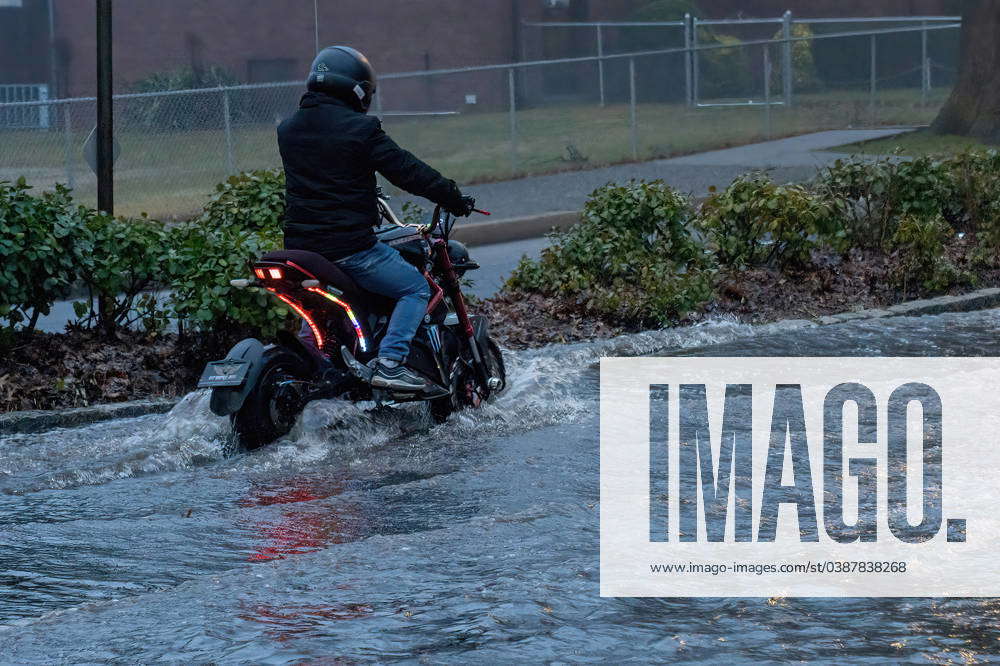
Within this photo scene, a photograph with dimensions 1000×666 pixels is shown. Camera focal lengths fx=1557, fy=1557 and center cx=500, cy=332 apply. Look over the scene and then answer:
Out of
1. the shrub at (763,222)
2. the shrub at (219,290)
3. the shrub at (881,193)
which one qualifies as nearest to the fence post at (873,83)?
the shrub at (881,193)

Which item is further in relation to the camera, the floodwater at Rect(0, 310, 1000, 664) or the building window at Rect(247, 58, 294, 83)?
the building window at Rect(247, 58, 294, 83)

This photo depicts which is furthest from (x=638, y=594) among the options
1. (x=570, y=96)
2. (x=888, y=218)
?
(x=570, y=96)

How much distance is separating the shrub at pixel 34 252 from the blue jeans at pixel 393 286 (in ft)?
6.98

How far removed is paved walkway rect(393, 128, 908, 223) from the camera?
833 inches

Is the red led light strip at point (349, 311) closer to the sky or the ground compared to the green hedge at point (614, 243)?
closer to the ground

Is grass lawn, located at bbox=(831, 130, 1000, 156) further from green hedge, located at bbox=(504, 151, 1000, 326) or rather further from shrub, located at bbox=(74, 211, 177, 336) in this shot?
shrub, located at bbox=(74, 211, 177, 336)

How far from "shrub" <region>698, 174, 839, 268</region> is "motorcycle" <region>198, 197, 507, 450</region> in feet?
12.9

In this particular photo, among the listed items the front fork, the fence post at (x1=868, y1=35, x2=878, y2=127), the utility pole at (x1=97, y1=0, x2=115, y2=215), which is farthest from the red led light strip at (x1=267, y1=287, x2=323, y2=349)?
the fence post at (x1=868, y1=35, x2=878, y2=127)

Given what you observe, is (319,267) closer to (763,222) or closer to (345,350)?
(345,350)

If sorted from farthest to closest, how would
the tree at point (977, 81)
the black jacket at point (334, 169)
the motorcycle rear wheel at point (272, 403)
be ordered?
the tree at point (977, 81), the black jacket at point (334, 169), the motorcycle rear wheel at point (272, 403)

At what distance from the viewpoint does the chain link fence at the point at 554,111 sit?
70.4ft

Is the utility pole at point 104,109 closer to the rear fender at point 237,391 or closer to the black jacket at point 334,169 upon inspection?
the black jacket at point 334,169

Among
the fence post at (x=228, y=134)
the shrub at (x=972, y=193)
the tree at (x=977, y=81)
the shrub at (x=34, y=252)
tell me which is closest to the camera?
the shrub at (x=34, y=252)

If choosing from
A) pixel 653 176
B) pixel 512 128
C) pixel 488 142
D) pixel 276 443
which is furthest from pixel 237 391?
pixel 488 142
